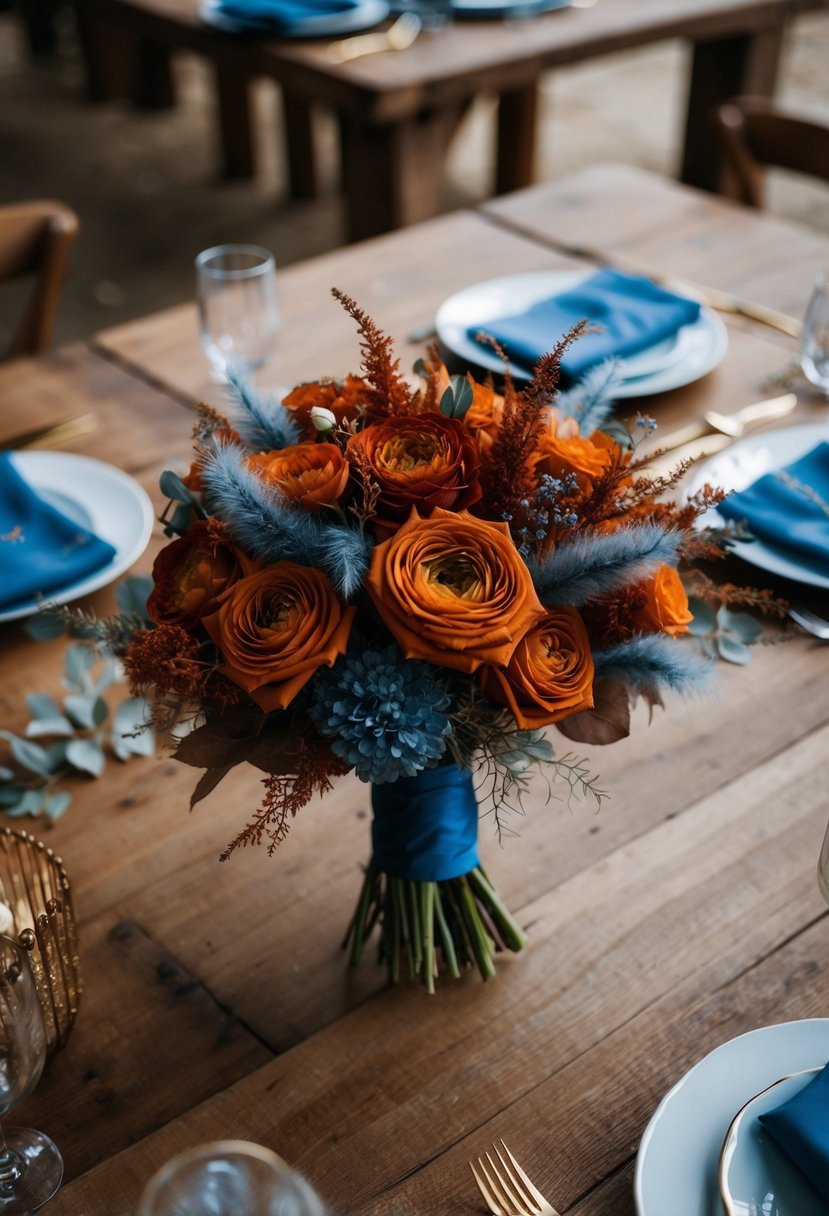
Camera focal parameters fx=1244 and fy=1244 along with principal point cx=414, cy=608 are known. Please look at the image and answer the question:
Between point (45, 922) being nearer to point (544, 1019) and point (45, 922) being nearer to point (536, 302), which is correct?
point (544, 1019)

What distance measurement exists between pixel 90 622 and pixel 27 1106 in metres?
0.32

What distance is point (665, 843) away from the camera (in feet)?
3.19

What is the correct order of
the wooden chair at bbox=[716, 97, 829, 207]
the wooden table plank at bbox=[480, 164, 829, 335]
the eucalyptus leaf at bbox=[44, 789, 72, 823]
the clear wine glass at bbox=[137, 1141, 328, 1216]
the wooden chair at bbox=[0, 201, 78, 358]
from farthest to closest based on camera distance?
the wooden chair at bbox=[716, 97, 829, 207] < the wooden chair at bbox=[0, 201, 78, 358] < the wooden table plank at bbox=[480, 164, 829, 335] < the eucalyptus leaf at bbox=[44, 789, 72, 823] < the clear wine glass at bbox=[137, 1141, 328, 1216]

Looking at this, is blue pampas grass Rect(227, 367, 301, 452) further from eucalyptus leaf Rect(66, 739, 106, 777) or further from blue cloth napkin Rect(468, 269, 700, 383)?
blue cloth napkin Rect(468, 269, 700, 383)

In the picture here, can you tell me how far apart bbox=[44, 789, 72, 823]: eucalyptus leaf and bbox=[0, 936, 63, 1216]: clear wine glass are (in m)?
0.29

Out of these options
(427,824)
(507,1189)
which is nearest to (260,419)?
(427,824)

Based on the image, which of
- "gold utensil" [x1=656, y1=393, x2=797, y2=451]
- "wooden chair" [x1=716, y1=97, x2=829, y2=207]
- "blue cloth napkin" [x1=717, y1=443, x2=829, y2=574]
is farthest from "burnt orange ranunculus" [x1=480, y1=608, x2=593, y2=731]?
"wooden chair" [x1=716, y1=97, x2=829, y2=207]

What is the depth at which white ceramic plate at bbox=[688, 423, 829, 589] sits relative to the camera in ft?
3.76

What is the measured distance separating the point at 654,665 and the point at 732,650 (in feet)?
1.43

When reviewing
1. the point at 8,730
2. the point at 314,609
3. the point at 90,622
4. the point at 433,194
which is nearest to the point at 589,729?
the point at 314,609

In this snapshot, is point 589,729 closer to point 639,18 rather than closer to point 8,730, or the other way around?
point 8,730

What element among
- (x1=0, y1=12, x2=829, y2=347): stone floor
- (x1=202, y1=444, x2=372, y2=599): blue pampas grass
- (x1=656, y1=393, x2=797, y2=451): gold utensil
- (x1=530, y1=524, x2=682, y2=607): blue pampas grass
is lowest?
(x1=0, y1=12, x2=829, y2=347): stone floor

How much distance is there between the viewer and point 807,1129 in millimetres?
661

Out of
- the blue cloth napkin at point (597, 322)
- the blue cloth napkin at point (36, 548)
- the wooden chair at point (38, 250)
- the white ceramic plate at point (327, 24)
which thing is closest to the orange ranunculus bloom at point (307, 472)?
the blue cloth napkin at point (36, 548)
